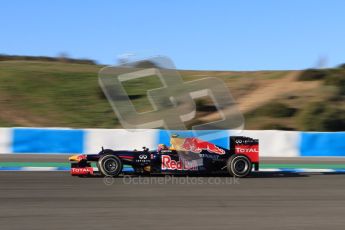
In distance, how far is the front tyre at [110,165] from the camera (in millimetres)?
10805

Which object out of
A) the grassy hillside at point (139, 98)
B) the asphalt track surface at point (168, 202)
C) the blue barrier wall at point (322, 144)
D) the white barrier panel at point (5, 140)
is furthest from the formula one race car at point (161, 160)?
the grassy hillside at point (139, 98)

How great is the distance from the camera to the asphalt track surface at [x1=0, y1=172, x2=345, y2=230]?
6602mm

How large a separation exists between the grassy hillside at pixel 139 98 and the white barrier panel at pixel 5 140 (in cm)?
898

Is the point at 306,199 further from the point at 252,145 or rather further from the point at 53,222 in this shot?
the point at 53,222

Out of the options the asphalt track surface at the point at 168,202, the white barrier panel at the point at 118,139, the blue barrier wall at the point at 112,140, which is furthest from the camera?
the white barrier panel at the point at 118,139

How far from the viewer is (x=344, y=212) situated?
7.64 meters

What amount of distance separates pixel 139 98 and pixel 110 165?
1948 centimetres

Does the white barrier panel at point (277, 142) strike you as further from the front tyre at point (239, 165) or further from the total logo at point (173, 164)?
the total logo at point (173, 164)

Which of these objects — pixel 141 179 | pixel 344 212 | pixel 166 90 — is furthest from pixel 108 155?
pixel 166 90

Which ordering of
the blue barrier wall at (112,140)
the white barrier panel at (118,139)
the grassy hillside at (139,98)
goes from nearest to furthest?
the blue barrier wall at (112,140) < the white barrier panel at (118,139) < the grassy hillside at (139,98)

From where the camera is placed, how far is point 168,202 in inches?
319

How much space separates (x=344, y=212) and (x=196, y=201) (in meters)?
2.28

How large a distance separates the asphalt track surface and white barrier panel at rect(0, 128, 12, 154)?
15.7 ft

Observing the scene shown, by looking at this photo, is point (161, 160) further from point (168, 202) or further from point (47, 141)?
point (47, 141)
